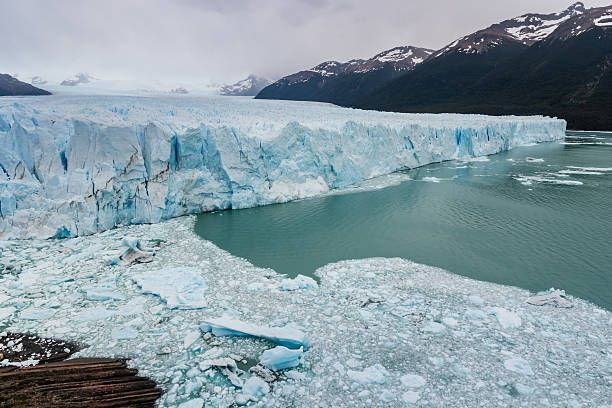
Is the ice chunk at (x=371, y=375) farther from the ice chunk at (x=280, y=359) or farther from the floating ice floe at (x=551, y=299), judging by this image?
the floating ice floe at (x=551, y=299)

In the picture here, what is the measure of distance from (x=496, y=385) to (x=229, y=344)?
2.65 metres

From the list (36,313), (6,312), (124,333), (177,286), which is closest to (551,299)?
(177,286)

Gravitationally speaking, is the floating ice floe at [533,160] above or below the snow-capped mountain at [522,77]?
below

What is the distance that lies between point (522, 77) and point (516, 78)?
800 millimetres

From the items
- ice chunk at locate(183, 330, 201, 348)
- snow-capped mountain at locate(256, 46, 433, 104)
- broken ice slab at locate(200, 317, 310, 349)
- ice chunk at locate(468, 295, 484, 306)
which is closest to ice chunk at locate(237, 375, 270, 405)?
broken ice slab at locate(200, 317, 310, 349)

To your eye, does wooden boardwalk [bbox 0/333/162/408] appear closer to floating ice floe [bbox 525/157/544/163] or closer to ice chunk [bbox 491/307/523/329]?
ice chunk [bbox 491/307/523/329]

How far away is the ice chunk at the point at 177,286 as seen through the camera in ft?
14.9

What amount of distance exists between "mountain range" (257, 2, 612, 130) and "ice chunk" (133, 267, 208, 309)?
42565 millimetres

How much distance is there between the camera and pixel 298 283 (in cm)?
512

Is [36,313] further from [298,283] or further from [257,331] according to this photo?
[298,283]

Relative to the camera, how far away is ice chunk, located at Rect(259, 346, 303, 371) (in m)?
3.41

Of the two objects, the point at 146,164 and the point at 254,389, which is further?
the point at 146,164

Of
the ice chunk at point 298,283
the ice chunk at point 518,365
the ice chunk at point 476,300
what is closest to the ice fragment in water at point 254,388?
the ice chunk at point 298,283

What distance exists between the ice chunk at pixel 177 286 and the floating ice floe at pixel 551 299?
4405 mm
